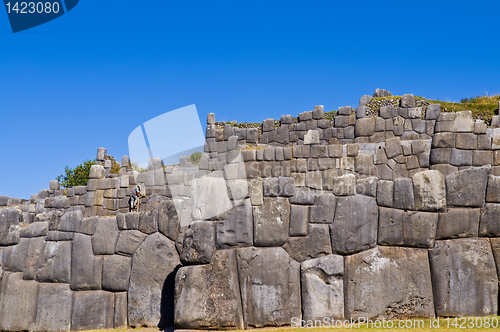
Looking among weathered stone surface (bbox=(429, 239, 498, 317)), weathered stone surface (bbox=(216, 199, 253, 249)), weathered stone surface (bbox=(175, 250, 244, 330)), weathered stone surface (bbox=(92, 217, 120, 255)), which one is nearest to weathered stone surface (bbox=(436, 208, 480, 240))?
weathered stone surface (bbox=(429, 239, 498, 317))

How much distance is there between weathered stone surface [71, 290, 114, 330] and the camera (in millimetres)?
7352

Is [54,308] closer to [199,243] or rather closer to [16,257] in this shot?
[16,257]

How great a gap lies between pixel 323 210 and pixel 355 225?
17.6 inches

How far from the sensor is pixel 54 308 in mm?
7613

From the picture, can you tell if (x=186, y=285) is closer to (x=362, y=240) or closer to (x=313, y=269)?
(x=313, y=269)

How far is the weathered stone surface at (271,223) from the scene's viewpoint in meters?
6.29

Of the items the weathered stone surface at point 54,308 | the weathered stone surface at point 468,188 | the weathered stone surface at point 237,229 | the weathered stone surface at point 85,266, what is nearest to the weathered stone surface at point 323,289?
the weathered stone surface at point 237,229

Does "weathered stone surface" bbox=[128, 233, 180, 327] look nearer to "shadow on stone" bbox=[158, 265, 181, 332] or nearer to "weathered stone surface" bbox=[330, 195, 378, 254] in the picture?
"shadow on stone" bbox=[158, 265, 181, 332]

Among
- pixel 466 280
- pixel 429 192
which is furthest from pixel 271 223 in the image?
pixel 466 280

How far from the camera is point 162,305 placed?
23.1 feet

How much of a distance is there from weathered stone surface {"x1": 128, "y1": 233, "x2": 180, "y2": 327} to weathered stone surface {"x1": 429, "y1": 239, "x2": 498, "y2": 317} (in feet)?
11.8

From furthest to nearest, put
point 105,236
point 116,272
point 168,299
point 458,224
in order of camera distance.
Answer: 1. point 105,236
2. point 116,272
3. point 168,299
4. point 458,224

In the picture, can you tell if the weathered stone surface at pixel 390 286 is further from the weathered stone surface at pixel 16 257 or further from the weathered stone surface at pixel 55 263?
the weathered stone surface at pixel 16 257

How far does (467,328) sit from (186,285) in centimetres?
344
